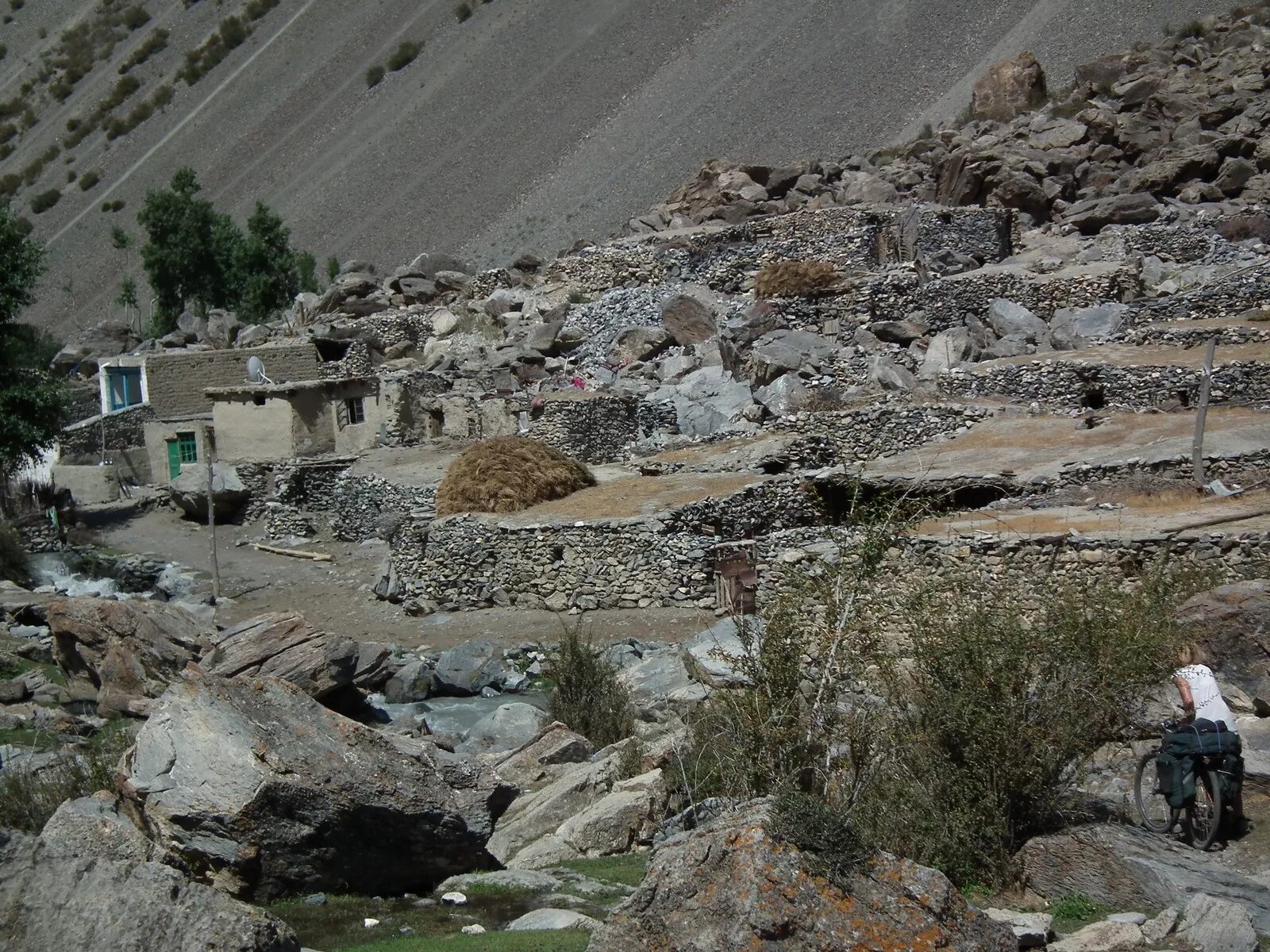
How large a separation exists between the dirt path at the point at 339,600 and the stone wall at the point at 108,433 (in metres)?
4.31

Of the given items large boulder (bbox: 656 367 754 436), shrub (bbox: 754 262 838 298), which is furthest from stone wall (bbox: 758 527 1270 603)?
shrub (bbox: 754 262 838 298)

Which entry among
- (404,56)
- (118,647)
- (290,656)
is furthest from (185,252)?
(290,656)

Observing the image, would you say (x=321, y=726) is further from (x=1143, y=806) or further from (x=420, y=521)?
(x=420, y=521)

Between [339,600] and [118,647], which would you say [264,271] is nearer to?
[339,600]

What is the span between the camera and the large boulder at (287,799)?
26.2ft

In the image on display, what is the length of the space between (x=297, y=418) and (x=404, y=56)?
2089 inches

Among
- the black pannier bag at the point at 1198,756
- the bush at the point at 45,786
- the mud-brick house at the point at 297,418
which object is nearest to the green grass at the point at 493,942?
the bush at the point at 45,786

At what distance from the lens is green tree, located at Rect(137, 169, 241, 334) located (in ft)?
176

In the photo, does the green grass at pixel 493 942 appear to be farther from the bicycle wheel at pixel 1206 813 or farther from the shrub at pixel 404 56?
the shrub at pixel 404 56

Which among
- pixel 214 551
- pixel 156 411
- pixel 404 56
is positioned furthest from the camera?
pixel 404 56

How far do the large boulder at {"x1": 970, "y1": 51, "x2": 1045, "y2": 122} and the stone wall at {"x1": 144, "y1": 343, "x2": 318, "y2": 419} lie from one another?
24285 mm

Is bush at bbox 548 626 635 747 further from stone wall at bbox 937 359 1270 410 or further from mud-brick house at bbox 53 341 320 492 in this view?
mud-brick house at bbox 53 341 320 492

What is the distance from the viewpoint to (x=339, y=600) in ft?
72.7

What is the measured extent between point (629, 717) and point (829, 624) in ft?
16.9
